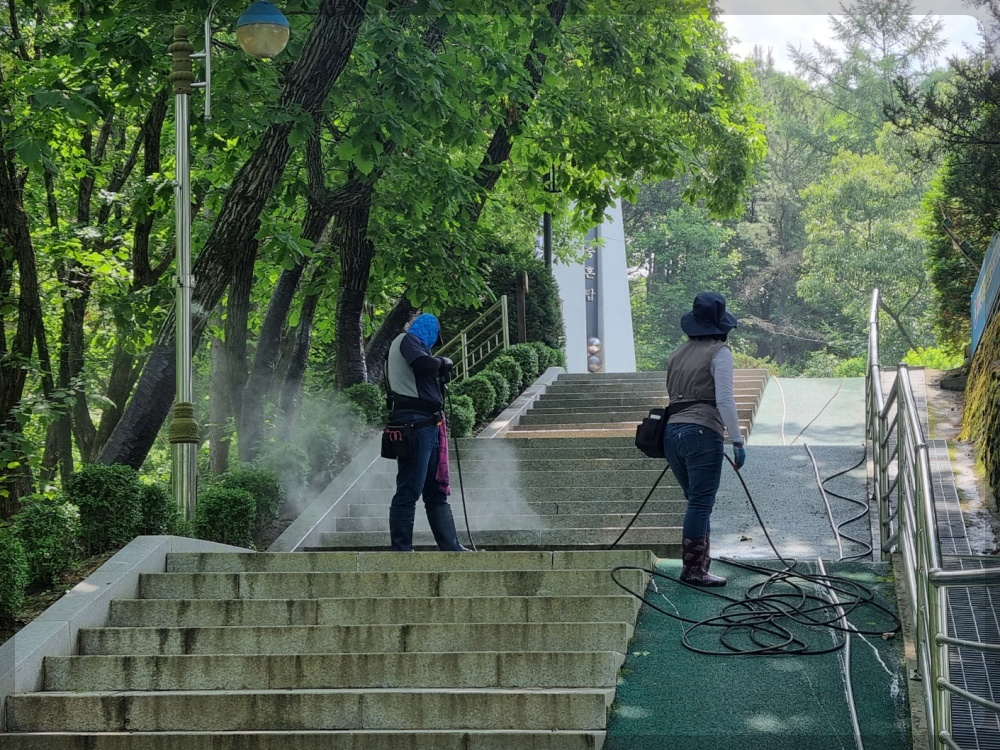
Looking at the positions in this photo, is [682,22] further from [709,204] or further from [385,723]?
[385,723]

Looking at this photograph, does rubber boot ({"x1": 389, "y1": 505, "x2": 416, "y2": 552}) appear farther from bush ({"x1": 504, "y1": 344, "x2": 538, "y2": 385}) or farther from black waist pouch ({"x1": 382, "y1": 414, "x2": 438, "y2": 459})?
bush ({"x1": 504, "y1": 344, "x2": 538, "y2": 385})

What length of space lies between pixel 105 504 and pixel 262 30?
3677 millimetres

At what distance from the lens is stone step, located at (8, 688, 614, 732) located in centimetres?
591

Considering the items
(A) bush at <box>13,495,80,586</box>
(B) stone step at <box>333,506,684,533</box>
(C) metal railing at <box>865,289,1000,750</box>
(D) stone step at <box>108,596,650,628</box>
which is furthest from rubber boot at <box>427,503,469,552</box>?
(C) metal railing at <box>865,289,1000,750</box>

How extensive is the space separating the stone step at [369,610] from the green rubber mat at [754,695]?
13.6 inches

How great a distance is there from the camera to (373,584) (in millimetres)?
7984

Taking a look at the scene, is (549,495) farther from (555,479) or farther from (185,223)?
→ (185,223)

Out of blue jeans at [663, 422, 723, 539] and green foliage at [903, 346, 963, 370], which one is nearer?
blue jeans at [663, 422, 723, 539]

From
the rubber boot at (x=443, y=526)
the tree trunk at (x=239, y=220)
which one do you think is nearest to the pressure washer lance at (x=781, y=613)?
the rubber boot at (x=443, y=526)

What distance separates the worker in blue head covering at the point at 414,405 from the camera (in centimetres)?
891

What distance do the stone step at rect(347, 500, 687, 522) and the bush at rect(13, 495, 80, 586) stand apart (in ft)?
13.4

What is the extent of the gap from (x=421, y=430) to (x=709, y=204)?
37.8ft

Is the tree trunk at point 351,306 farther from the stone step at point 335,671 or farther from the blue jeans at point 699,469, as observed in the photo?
the stone step at point 335,671

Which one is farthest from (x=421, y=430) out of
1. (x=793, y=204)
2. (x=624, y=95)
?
(x=793, y=204)
